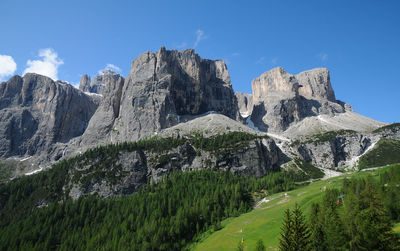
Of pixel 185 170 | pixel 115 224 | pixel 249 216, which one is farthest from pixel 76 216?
pixel 249 216

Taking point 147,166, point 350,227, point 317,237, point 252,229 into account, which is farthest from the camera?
point 147,166

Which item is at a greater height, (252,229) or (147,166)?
(147,166)

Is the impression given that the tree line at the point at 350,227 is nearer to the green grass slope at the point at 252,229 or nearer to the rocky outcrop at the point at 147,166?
the green grass slope at the point at 252,229

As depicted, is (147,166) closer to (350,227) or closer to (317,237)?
(317,237)

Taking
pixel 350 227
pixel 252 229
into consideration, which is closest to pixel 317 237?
pixel 350 227

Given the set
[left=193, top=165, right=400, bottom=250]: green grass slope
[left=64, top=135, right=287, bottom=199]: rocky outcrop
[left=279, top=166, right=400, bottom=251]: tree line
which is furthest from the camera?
[left=64, top=135, right=287, bottom=199]: rocky outcrop

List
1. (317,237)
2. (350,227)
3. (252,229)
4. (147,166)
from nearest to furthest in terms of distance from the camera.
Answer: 1. (350,227)
2. (317,237)
3. (252,229)
4. (147,166)

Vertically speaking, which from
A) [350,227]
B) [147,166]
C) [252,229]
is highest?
[147,166]

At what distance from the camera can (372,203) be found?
47.7 meters

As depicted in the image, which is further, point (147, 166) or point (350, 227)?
point (147, 166)

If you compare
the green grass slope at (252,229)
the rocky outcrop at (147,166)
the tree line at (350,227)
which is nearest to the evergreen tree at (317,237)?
the tree line at (350,227)

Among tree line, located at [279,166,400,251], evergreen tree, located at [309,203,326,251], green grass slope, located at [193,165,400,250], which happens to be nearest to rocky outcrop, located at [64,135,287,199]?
green grass slope, located at [193,165,400,250]

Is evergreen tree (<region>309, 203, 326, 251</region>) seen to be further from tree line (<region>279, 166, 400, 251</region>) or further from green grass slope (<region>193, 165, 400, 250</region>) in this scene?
green grass slope (<region>193, 165, 400, 250</region>)

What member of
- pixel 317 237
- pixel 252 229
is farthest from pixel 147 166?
pixel 317 237
